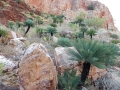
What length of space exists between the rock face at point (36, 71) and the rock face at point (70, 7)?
2691 centimetres

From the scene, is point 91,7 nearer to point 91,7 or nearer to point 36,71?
point 91,7

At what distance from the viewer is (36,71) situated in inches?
231

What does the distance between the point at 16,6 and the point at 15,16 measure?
122 inches

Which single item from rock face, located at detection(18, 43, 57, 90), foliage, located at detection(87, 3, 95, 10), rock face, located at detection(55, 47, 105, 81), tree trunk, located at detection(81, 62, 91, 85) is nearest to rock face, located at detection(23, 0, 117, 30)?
foliage, located at detection(87, 3, 95, 10)

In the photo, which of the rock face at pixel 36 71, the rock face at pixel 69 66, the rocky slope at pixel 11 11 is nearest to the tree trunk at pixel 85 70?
the rock face at pixel 69 66

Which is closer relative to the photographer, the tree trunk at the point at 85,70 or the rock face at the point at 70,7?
the tree trunk at the point at 85,70

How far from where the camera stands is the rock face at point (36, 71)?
579cm

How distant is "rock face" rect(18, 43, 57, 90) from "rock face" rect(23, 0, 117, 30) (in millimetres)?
26915

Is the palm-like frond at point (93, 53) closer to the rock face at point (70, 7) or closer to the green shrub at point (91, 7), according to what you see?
the rock face at point (70, 7)

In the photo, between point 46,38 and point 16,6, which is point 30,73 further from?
point 16,6

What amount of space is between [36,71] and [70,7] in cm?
3400

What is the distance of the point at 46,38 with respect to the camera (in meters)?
13.8

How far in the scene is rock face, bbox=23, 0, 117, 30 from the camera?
114ft

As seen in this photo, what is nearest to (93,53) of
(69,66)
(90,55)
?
(90,55)
